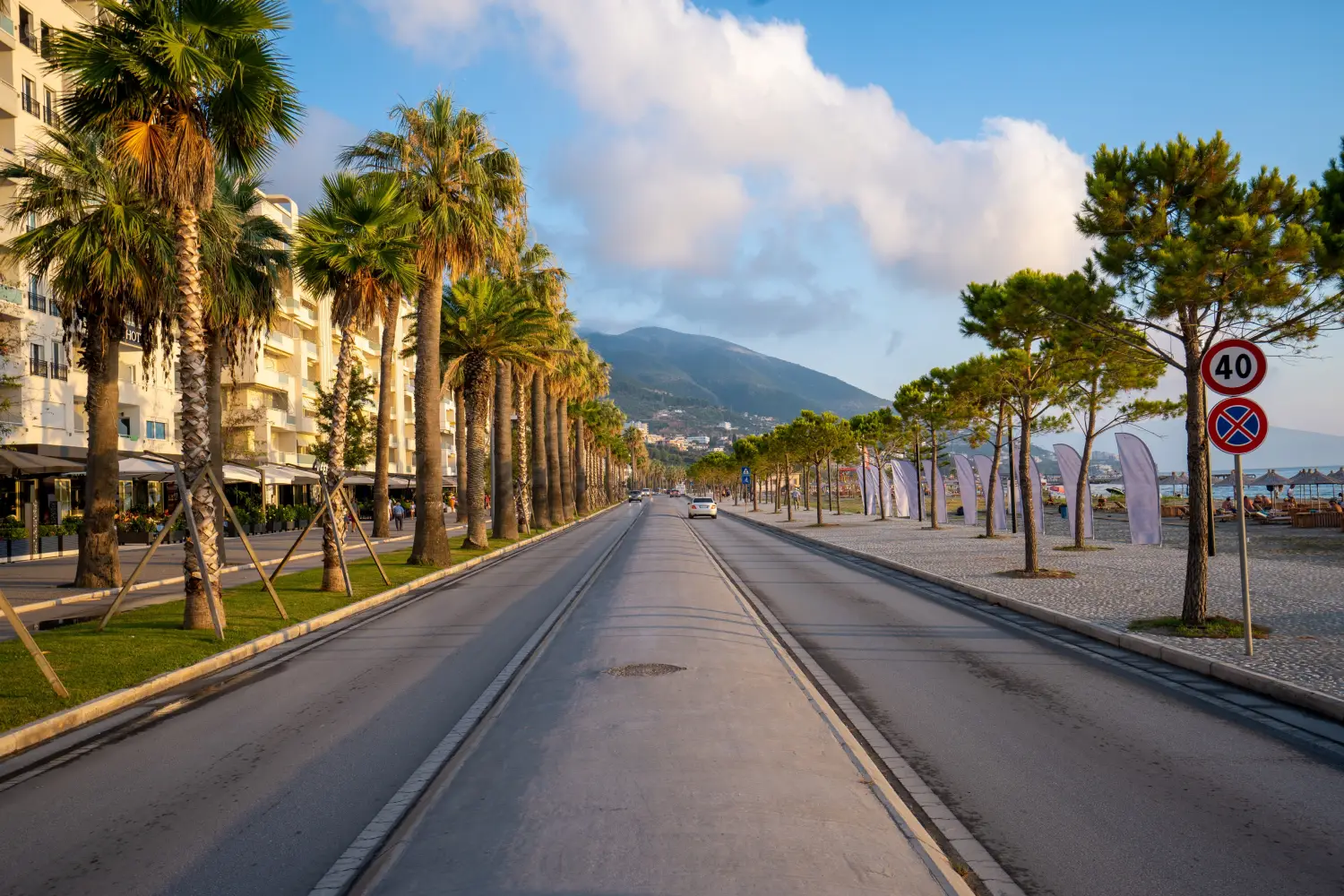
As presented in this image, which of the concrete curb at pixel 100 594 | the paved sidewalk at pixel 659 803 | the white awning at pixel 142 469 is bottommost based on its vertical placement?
the concrete curb at pixel 100 594

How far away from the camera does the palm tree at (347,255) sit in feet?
65.8

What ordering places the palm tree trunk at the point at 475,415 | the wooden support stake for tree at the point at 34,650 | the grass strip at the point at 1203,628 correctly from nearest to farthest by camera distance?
1. the wooden support stake for tree at the point at 34,650
2. the grass strip at the point at 1203,628
3. the palm tree trunk at the point at 475,415

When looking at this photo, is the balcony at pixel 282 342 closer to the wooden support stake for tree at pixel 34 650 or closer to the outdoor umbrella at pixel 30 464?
the outdoor umbrella at pixel 30 464

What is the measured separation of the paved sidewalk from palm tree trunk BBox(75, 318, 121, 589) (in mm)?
15655

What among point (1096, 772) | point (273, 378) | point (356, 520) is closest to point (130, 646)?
point (356, 520)

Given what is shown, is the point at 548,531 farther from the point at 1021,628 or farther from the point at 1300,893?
the point at 1300,893

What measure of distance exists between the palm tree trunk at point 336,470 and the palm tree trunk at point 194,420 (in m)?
3.96

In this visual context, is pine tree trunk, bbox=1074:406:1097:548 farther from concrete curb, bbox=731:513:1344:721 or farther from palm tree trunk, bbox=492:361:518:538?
palm tree trunk, bbox=492:361:518:538

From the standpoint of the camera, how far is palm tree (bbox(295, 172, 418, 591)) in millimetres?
20047

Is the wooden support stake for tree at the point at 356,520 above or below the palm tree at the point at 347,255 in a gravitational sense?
below

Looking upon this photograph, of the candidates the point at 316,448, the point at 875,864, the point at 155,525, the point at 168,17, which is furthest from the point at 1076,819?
the point at 316,448

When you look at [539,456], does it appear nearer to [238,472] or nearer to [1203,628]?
[238,472]

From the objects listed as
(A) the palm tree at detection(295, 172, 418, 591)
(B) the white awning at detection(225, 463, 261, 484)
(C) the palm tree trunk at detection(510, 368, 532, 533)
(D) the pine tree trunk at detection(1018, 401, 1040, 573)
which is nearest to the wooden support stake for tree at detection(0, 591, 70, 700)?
(A) the palm tree at detection(295, 172, 418, 591)

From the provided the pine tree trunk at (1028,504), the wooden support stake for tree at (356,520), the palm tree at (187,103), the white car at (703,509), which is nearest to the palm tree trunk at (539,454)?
the white car at (703,509)
